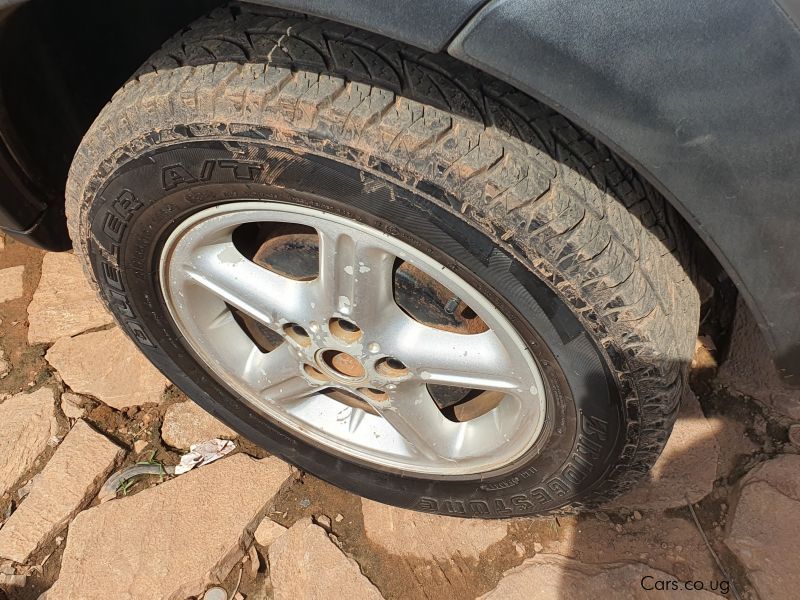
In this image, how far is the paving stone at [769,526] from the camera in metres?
1.79

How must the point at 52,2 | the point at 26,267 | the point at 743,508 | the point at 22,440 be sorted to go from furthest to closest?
the point at 26,267
the point at 22,440
the point at 743,508
the point at 52,2

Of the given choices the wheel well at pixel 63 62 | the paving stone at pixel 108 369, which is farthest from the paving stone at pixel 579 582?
the wheel well at pixel 63 62

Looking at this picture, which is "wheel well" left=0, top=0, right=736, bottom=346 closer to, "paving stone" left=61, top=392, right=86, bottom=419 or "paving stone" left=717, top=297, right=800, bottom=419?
"paving stone" left=717, top=297, right=800, bottom=419

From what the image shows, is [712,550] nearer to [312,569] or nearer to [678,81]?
[312,569]

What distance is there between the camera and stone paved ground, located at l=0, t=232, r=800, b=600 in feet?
6.02

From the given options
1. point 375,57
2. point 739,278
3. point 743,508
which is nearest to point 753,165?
point 739,278

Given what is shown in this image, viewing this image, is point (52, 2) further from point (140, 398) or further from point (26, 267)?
point (26, 267)

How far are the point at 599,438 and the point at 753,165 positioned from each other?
648 mm

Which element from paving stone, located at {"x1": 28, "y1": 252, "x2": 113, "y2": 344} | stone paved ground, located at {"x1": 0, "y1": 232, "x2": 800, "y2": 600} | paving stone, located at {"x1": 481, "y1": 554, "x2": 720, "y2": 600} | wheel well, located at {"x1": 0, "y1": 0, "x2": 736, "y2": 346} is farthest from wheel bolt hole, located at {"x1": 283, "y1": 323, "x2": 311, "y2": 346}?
paving stone, located at {"x1": 28, "y1": 252, "x2": 113, "y2": 344}

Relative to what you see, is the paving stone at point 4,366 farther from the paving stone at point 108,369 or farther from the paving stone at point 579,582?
the paving stone at point 579,582

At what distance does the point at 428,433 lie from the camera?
65.7 inches

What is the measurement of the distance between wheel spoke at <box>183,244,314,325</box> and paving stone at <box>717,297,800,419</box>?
4.45ft

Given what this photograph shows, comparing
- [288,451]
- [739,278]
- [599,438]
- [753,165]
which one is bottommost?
[288,451]

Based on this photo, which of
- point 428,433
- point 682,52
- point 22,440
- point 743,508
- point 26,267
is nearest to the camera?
point 682,52
